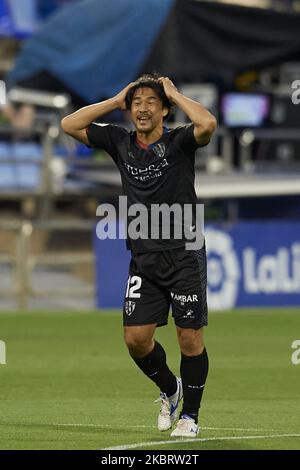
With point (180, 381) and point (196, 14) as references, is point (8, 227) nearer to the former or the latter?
point (196, 14)

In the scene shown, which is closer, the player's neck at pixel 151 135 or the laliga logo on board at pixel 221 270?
the player's neck at pixel 151 135

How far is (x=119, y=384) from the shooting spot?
46.8 ft

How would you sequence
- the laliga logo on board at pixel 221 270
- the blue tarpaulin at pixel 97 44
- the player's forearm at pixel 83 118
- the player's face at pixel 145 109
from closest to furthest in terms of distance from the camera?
the player's face at pixel 145 109, the player's forearm at pixel 83 118, the laliga logo on board at pixel 221 270, the blue tarpaulin at pixel 97 44

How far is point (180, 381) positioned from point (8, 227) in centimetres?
1210

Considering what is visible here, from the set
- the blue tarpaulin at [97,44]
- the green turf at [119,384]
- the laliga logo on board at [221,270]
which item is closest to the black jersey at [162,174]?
the green turf at [119,384]

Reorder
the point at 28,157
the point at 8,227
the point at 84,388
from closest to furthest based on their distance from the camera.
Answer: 1. the point at 84,388
2. the point at 8,227
3. the point at 28,157

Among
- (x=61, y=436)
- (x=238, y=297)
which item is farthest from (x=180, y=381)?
(x=238, y=297)

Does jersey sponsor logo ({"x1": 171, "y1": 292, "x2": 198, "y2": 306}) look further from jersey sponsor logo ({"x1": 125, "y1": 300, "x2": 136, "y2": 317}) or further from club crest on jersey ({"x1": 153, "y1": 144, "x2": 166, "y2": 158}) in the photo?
club crest on jersey ({"x1": 153, "y1": 144, "x2": 166, "y2": 158})

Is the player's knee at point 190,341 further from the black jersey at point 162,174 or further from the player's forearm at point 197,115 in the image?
the player's forearm at point 197,115

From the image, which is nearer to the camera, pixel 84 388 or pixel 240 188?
pixel 84 388

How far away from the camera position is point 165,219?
10.3 m

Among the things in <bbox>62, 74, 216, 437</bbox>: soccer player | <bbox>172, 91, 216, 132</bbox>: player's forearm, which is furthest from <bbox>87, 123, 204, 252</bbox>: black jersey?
<bbox>172, 91, 216, 132</bbox>: player's forearm

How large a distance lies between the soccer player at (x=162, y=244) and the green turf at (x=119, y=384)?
0.58m

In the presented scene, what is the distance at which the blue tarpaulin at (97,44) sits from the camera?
2405 cm
